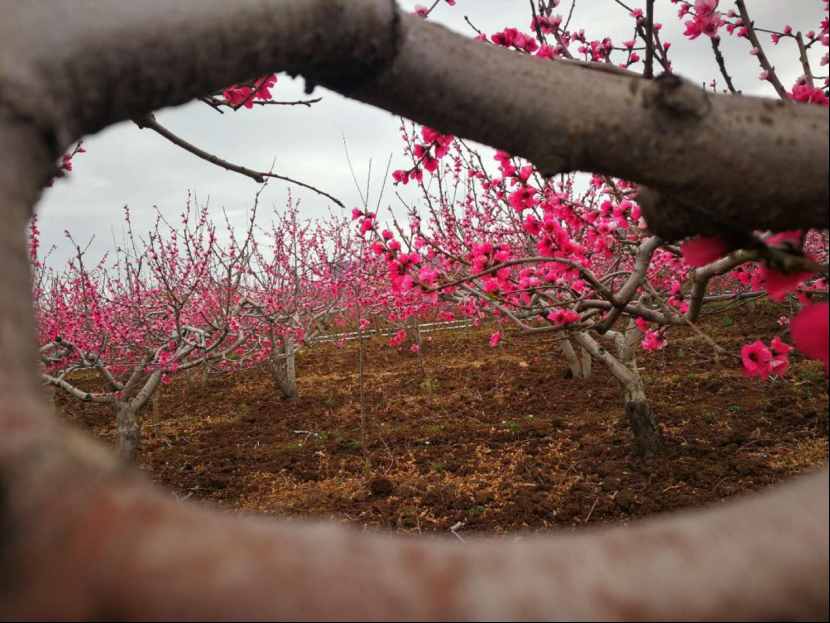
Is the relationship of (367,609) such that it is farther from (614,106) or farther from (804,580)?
(614,106)

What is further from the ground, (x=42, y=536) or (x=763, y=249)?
(x=763, y=249)

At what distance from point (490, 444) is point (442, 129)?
17.1 ft

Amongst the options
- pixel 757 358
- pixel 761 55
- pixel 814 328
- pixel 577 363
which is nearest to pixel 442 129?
pixel 814 328

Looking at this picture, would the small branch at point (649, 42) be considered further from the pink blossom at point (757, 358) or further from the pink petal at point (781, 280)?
the pink blossom at point (757, 358)

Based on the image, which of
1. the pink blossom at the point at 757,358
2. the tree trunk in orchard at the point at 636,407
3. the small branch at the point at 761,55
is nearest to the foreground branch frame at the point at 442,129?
the pink blossom at the point at 757,358

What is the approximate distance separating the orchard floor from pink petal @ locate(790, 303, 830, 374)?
2.29 meters

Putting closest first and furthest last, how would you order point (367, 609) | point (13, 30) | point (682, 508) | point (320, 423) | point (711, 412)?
point (367, 609)
point (13, 30)
point (682, 508)
point (711, 412)
point (320, 423)

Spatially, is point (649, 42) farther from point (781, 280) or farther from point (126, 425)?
point (126, 425)

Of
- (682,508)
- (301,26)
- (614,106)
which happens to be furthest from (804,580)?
(682,508)

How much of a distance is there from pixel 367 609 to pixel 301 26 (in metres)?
0.77

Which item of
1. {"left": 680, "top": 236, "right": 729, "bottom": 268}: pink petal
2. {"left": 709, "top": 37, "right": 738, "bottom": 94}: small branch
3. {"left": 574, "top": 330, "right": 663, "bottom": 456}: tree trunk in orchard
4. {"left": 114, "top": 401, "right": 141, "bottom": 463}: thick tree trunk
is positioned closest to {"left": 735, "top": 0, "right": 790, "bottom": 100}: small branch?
{"left": 709, "top": 37, "right": 738, "bottom": 94}: small branch

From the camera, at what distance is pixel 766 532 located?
0.39m

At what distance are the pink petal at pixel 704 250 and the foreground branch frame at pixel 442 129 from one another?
3cm

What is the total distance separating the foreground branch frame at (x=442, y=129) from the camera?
0.32 metres
